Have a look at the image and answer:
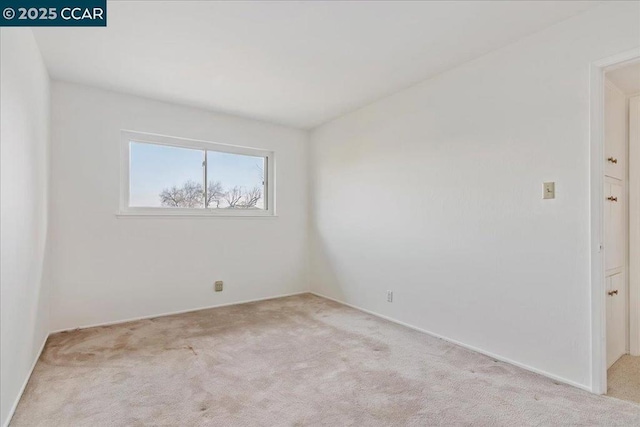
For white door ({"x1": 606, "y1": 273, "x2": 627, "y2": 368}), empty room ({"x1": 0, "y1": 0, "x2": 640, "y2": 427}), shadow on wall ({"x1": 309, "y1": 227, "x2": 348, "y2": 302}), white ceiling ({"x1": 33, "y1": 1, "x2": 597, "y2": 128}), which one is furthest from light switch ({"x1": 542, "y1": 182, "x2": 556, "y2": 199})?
shadow on wall ({"x1": 309, "y1": 227, "x2": 348, "y2": 302})

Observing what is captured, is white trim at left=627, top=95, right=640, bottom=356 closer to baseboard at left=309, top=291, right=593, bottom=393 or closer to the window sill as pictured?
baseboard at left=309, top=291, right=593, bottom=393

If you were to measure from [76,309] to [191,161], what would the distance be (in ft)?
6.14

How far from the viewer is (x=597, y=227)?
1.95 m

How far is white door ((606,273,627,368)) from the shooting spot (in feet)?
7.36

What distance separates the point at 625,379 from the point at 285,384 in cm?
219

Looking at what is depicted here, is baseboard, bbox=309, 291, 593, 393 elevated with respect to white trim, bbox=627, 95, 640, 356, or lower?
lower

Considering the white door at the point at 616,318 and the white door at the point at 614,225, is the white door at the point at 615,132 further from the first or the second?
the white door at the point at 616,318

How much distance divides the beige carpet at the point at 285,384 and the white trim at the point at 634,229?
93 centimetres

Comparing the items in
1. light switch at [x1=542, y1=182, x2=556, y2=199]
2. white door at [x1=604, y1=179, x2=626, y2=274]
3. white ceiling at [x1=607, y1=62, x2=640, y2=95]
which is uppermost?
white ceiling at [x1=607, y1=62, x2=640, y2=95]

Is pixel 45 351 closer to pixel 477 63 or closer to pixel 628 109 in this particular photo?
pixel 477 63

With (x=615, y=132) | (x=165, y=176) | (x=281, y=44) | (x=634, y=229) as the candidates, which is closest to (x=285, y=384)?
(x=281, y=44)

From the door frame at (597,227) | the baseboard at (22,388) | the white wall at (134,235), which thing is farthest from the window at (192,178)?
the door frame at (597,227)

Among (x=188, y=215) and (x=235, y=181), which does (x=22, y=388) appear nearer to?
(x=188, y=215)

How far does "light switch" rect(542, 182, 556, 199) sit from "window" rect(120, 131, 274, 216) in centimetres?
309
